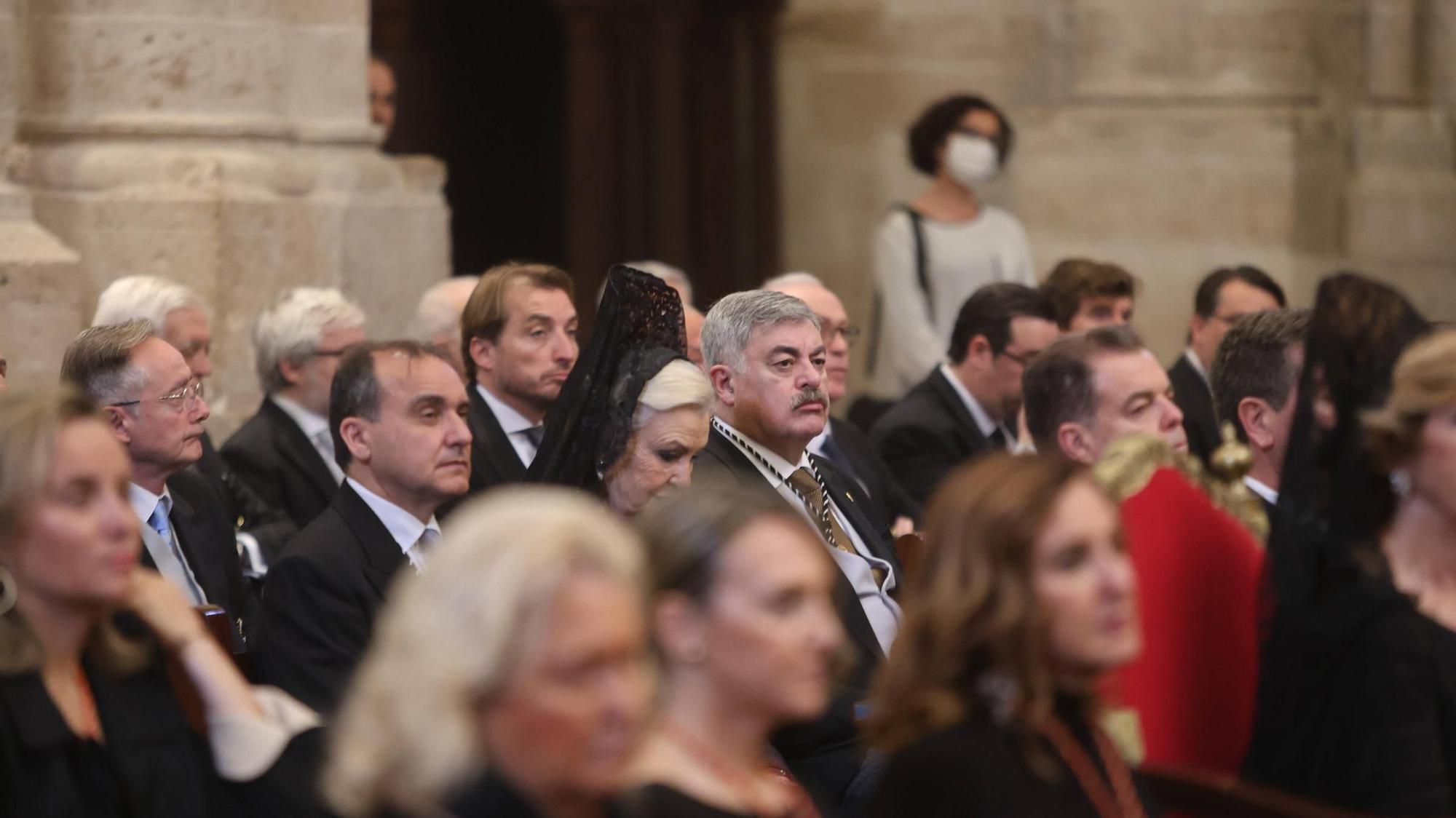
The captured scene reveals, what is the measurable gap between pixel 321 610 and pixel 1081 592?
196 cm

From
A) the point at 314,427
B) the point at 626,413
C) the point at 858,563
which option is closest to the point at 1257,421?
the point at 858,563

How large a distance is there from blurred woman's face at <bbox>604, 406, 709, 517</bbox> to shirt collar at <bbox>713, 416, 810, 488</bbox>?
9.2 inches

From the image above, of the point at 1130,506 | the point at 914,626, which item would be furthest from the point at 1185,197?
the point at 914,626

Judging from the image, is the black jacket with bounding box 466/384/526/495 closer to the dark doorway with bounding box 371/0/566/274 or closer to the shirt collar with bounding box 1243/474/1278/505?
the shirt collar with bounding box 1243/474/1278/505

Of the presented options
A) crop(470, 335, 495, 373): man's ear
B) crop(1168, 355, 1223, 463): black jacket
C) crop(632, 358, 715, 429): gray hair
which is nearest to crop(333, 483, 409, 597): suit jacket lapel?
crop(632, 358, 715, 429): gray hair

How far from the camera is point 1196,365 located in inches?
293

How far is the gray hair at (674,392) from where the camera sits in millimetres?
5023

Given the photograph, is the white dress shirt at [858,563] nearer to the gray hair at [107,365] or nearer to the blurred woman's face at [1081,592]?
the gray hair at [107,365]

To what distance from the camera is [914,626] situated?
2945 millimetres

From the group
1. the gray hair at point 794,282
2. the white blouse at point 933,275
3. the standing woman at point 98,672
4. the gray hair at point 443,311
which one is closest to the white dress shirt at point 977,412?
the gray hair at point 794,282

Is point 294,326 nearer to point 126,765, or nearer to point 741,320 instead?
point 741,320

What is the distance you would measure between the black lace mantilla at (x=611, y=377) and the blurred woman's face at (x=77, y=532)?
5.94 ft

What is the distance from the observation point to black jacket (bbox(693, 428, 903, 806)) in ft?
14.8

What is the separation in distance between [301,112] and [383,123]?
0.80m
